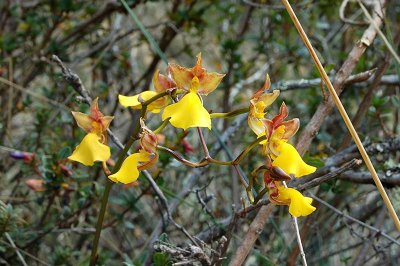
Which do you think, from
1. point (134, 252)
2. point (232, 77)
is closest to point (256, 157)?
point (232, 77)

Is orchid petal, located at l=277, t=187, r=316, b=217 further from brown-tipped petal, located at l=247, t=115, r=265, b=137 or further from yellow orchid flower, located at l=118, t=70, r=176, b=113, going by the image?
yellow orchid flower, located at l=118, t=70, r=176, b=113

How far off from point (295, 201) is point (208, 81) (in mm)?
213

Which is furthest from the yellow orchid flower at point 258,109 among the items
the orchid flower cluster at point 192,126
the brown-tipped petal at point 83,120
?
the brown-tipped petal at point 83,120

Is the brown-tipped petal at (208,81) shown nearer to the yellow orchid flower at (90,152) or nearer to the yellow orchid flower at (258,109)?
the yellow orchid flower at (258,109)

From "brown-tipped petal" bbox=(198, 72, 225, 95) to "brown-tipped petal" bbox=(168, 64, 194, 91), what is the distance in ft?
0.06

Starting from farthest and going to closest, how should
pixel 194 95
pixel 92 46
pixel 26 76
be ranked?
pixel 92 46 < pixel 26 76 < pixel 194 95

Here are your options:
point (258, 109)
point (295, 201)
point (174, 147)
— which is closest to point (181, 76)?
point (258, 109)

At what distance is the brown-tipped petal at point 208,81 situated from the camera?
95 cm

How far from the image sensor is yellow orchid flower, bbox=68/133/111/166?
0.96 m

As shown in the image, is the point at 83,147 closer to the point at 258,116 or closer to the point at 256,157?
the point at 258,116

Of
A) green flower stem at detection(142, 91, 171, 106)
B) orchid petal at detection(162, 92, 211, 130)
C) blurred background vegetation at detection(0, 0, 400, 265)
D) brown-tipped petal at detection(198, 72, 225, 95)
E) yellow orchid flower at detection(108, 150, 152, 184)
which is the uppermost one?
blurred background vegetation at detection(0, 0, 400, 265)

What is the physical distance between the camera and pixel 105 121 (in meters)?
0.99

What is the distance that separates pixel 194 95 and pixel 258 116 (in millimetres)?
105

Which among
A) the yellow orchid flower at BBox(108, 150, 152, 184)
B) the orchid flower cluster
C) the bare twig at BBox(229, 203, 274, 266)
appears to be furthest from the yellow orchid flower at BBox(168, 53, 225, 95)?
the bare twig at BBox(229, 203, 274, 266)
